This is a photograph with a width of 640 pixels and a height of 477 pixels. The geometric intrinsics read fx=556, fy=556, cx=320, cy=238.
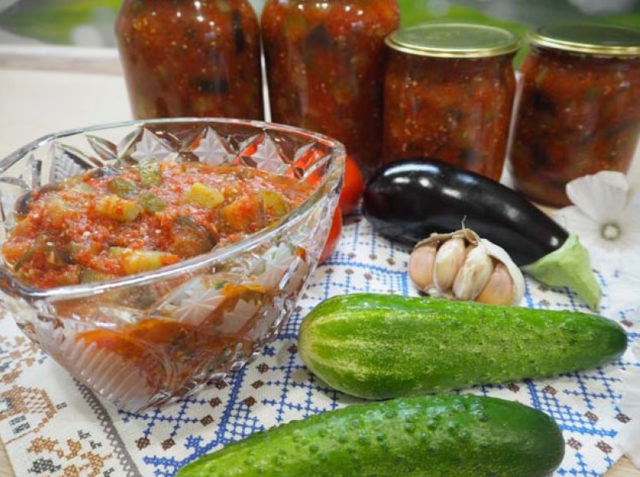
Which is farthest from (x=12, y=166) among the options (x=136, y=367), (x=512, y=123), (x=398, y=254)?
(x=512, y=123)

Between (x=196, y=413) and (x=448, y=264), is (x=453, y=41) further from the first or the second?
(x=196, y=413)

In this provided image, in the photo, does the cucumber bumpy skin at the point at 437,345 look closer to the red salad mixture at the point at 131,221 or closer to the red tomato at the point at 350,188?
the red salad mixture at the point at 131,221

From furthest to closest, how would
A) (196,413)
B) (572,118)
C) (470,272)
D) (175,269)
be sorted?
(572,118) < (470,272) < (196,413) < (175,269)

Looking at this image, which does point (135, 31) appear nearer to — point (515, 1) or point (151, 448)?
point (151, 448)

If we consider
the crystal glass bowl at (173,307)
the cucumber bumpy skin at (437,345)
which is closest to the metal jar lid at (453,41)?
the crystal glass bowl at (173,307)

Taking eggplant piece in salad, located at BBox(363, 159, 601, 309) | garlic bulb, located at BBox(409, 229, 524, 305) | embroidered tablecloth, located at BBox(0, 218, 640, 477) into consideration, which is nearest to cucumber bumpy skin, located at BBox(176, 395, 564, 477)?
embroidered tablecloth, located at BBox(0, 218, 640, 477)

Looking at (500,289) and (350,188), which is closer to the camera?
(500,289)

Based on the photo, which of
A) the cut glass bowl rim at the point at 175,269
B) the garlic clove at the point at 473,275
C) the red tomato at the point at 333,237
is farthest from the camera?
the red tomato at the point at 333,237

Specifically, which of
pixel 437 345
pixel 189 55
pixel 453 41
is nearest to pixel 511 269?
pixel 437 345
